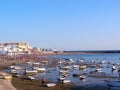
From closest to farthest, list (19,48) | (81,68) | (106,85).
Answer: (106,85), (81,68), (19,48)

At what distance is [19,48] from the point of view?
163m

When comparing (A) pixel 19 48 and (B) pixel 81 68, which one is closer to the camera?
(B) pixel 81 68

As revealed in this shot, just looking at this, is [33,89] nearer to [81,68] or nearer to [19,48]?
[81,68]

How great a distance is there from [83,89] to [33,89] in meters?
6.07

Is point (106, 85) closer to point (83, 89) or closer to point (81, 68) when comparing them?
point (83, 89)

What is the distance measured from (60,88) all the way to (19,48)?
127315mm

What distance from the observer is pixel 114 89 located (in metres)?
38.4

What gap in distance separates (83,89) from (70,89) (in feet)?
5.36

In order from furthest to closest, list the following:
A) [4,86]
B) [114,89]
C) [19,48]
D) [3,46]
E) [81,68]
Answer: [19,48] < [3,46] < [81,68] < [114,89] < [4,86]

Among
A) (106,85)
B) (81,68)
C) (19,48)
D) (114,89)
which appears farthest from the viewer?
(19,48)

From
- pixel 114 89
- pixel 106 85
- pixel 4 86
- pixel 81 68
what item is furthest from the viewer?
pixel 81 68

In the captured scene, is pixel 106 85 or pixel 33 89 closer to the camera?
pixel 33 89

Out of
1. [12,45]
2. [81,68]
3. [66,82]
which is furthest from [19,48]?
[66,82]

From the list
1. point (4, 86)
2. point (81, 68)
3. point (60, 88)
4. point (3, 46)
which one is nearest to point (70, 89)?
point (60, 88)
